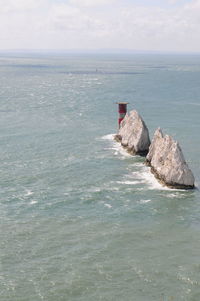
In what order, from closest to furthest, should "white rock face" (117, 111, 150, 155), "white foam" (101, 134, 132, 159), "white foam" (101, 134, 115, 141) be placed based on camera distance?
"white rock face" (117, 111, 150, 155) → "white foam" (101, 134, 132, 159) → "white foam" (101, 134, 115, 141)

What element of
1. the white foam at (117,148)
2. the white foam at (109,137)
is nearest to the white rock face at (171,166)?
the white foam at (117,148)

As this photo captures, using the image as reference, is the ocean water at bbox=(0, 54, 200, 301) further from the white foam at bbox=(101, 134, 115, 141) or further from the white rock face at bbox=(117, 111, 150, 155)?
the white rock face at bbox=(117, 111, 150, 155)

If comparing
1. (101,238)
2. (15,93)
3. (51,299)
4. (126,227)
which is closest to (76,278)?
(51,299)

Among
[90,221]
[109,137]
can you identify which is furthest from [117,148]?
[90,221]

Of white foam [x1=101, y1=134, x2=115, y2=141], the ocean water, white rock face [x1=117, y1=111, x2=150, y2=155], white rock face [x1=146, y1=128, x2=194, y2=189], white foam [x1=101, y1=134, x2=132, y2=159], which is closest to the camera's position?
the ocean water

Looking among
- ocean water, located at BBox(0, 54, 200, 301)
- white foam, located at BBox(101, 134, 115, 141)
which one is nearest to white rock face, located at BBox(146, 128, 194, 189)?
ocean water, located at BBox(0, 54, 200, 301)

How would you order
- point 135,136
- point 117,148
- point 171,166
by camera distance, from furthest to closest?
point 117,148 → point 135,136 → point 171,166

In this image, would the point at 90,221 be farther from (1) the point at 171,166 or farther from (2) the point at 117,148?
(2) the point at 117,148

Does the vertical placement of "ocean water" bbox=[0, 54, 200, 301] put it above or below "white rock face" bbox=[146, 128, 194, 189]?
below
